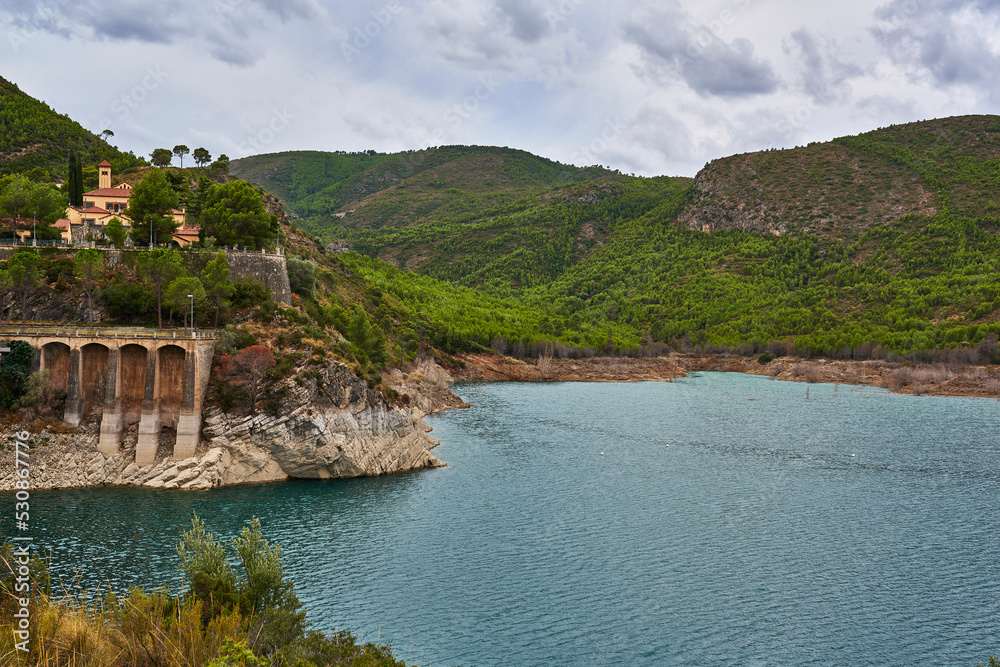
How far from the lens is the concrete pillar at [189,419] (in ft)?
153

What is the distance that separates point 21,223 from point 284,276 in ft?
80.3

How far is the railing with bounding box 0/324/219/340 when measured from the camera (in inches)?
1870

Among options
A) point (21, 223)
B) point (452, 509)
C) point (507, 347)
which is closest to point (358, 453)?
point (452, 509)

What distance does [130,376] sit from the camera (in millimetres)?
49125

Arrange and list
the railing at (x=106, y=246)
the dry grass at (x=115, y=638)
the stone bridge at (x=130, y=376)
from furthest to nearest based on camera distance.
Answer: the railing at (x=106, y=246), the stone bridge at (x=130, y=376), the dry grass at (x=115, y=638)

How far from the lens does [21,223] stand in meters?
64.5

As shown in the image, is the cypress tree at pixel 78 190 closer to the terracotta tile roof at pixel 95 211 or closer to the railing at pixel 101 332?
the terracotta tile roof at pixel 95 211

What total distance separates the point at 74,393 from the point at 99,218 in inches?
1176

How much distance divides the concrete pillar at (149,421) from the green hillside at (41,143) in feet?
180

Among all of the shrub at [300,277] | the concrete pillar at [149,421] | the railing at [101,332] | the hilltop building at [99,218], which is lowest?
the concrete pillar at [149,421]

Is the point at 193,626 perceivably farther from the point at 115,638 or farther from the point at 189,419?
the point at 189,419

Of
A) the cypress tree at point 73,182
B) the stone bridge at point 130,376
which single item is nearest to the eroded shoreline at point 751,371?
the cypress tree at point 73,182

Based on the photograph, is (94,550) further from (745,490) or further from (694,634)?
(745,490)

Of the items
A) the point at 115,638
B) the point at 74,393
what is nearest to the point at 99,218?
the point at 74,393
